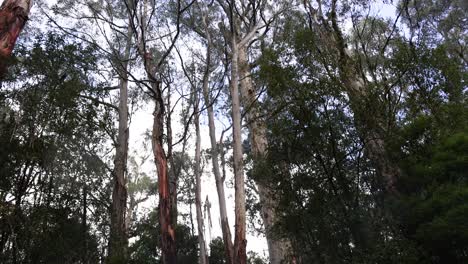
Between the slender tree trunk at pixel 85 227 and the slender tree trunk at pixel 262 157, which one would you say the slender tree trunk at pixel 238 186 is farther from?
the slender tree trunk at pixel 85 227

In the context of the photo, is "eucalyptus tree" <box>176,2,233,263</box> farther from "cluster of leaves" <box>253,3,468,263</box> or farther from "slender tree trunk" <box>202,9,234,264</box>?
"cluster of leaves" <box>253,3,468,263</box>

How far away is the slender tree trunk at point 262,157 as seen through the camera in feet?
19.8

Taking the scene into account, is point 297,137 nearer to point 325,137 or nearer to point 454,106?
point 325,137

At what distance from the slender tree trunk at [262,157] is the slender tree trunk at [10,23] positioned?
3.59 metres

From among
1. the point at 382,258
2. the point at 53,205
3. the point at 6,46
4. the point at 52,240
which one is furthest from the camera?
the point at 53,205

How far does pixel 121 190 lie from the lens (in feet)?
30.7

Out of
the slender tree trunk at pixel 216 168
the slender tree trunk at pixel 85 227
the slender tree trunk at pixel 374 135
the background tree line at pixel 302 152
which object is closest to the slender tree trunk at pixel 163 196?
the background tree line at pixel 302 152

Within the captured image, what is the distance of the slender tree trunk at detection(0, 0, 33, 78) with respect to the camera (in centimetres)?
435

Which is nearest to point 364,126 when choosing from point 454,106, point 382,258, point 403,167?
point 403,167

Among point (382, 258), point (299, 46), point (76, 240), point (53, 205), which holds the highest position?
point (299, 46)

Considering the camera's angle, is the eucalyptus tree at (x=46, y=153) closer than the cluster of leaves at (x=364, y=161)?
No

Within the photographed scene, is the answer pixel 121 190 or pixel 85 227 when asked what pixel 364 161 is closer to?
pixel 85 227

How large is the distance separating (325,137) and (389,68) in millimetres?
1902

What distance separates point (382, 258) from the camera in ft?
13.1
